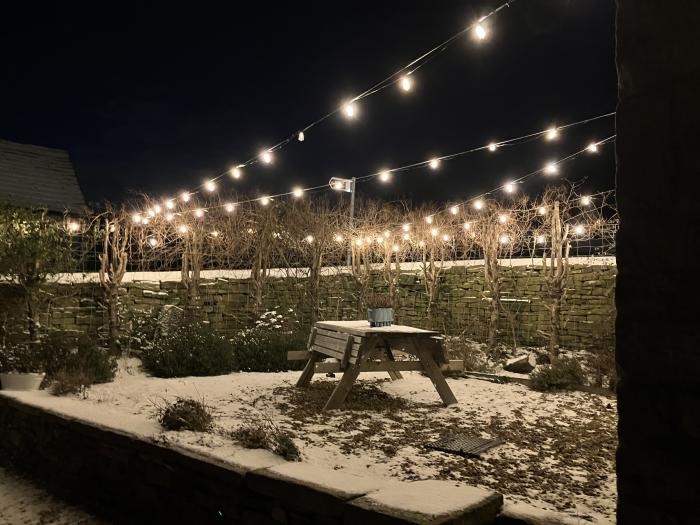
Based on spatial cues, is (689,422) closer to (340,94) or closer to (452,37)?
(452,37)

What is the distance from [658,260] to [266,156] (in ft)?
24.4

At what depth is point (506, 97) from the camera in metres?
14.0

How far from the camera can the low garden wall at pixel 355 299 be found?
9555 millimetres

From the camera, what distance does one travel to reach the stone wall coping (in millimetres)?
9894

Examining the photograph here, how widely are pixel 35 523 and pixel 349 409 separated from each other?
268 cm

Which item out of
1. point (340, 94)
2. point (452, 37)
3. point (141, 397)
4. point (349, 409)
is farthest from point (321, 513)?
point (340, 94)

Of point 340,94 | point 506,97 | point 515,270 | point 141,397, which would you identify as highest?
point 506,97

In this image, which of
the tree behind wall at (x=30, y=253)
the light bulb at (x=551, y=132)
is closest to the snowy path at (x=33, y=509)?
the tree behind wall at (x=30, y=253)

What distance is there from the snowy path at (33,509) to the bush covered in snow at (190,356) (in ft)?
9.42

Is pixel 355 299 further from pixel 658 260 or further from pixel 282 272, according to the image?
pixel 658 260

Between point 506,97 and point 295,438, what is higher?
point 506,97

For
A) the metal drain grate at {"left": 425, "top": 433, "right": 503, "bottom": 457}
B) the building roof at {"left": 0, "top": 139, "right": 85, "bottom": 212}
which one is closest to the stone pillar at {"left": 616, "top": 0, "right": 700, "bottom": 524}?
the metal drain grate at {"left": 425, "top": 433, "right": 503, "bottom": 457}

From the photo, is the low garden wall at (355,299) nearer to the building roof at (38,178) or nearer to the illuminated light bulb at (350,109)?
the illuminated light bulb at (350,109)

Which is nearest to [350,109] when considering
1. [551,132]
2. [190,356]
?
[551,132]
